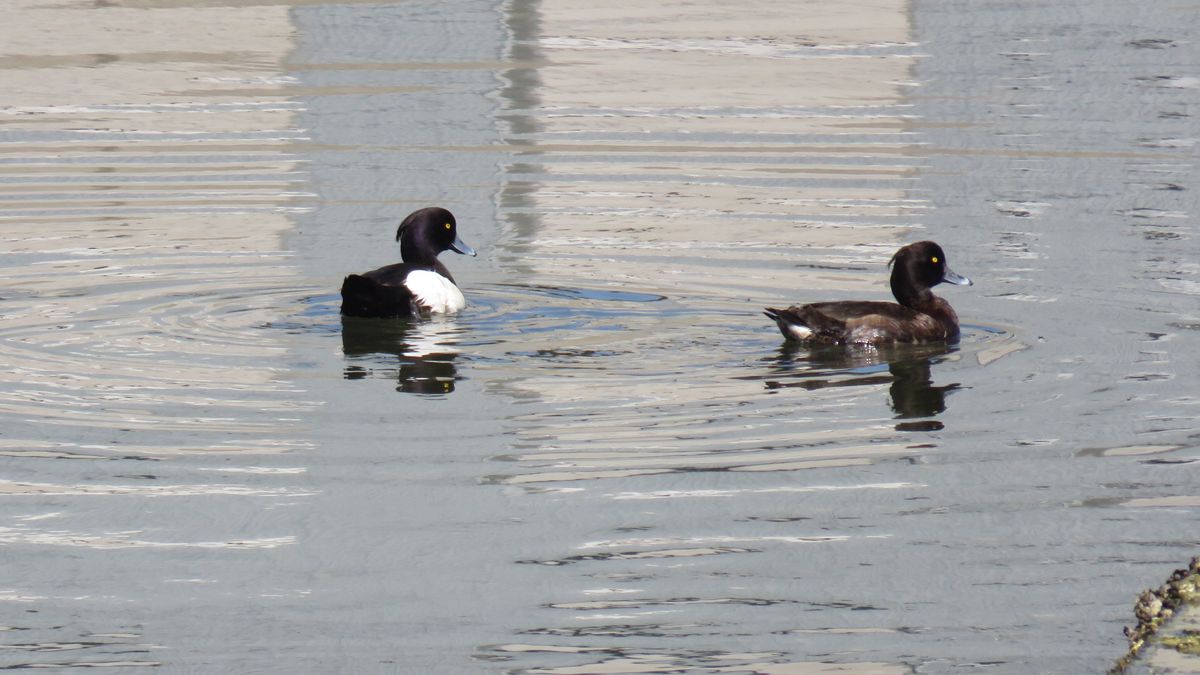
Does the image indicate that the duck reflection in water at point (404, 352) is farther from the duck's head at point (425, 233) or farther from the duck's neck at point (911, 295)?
the duck's neck at point (911, 295)

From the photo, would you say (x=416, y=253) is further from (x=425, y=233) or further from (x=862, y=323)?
(x=862, y=323)

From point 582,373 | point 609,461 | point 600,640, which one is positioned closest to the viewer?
point 600,640

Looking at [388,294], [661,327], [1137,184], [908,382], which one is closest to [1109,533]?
[908,382]

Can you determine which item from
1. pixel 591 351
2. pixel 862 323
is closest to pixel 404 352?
pixel 591 351

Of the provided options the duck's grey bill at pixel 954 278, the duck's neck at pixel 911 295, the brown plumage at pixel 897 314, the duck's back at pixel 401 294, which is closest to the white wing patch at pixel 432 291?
the duck's back at pixel 401 294

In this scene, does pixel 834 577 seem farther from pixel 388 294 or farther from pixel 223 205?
pixel 223 205

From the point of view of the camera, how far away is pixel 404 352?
983 centimetres

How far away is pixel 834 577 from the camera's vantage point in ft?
20.0

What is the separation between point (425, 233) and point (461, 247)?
0.37m

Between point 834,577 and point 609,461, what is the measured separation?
1.51 metres

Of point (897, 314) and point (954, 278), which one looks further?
point (954, 278)

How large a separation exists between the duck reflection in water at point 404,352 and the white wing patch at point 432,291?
114mm

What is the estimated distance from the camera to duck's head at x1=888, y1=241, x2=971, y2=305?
10.2 m

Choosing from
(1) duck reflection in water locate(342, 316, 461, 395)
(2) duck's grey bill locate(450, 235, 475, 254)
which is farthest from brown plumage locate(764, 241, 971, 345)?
(2) duck's grey bill locate(450, 235, 475, 254)
